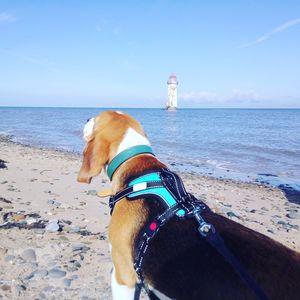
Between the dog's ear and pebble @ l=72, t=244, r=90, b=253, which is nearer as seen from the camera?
the dog's ear

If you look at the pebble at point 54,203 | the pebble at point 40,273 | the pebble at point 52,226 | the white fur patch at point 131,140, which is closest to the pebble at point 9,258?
the pebble at point 40,273

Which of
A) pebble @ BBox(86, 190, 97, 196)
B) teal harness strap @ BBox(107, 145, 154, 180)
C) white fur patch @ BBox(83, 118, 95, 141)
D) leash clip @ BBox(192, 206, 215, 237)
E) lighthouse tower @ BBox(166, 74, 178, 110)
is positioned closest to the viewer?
leash clip @ BBox(192, 206, 215, 237)

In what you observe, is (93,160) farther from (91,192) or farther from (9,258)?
(91,192)

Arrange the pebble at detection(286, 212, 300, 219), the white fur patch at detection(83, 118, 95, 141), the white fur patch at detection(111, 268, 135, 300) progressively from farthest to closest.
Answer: the pebble at detection(286, 212, 300, 219) < the white fur patch at detection(83, 118, 95, 141) < the white fur patch at detection(111, 268, 135, 300)

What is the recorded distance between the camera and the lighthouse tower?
12862 cm

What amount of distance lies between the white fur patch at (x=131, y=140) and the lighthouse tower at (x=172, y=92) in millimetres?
127453

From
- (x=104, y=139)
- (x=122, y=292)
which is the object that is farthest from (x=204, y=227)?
(x=104, y=139)

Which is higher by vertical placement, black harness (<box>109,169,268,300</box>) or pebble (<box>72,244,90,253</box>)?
black harness (<box>109,169,268,300</box>)

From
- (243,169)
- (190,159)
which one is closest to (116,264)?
(243,169)

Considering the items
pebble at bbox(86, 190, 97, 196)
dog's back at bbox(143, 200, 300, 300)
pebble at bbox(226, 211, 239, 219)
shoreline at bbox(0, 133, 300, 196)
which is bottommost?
shoreline at bbox(0, 133, 300, 196)

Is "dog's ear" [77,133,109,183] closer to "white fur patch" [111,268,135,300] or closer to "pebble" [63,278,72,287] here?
"white fur patch" [111,268,135,300]

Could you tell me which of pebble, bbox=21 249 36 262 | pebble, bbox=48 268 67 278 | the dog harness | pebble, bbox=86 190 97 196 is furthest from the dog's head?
pebble, bbox=86 190 97 196

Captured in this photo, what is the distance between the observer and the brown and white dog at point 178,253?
2.18 m

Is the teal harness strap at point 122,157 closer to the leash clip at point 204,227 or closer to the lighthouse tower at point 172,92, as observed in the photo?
the leash clip at point 204,227
